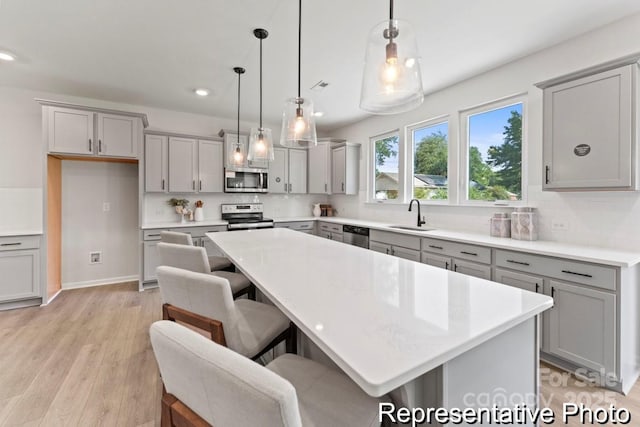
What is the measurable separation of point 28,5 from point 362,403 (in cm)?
325

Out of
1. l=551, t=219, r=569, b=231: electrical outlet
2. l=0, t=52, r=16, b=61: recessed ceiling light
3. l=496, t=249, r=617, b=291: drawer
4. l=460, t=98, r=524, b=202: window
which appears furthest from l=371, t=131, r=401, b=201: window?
l=0, t=52, r=16, b=61: recessed ceiling light

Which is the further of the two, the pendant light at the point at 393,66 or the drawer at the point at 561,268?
the drawer at the point at 561,268

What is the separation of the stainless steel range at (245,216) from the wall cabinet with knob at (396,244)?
72.7 inches

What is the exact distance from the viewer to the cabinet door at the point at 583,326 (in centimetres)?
188

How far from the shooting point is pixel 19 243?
10.7 ft

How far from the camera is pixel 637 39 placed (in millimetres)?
2160

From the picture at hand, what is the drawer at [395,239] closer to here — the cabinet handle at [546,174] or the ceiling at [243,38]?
the cabinet handle at [546,174]

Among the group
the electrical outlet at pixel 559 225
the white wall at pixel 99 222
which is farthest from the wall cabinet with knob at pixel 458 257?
the white wall at pixel 99 222

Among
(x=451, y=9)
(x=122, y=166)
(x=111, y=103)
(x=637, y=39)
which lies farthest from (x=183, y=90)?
(x=637, y=39)

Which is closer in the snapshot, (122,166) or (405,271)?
(405,271)

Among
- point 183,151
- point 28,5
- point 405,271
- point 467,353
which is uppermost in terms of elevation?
point 28,5

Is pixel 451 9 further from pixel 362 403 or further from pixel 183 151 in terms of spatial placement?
pixel 183 151

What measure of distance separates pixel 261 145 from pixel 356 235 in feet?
6.97

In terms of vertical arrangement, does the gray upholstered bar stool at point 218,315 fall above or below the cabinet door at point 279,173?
below
